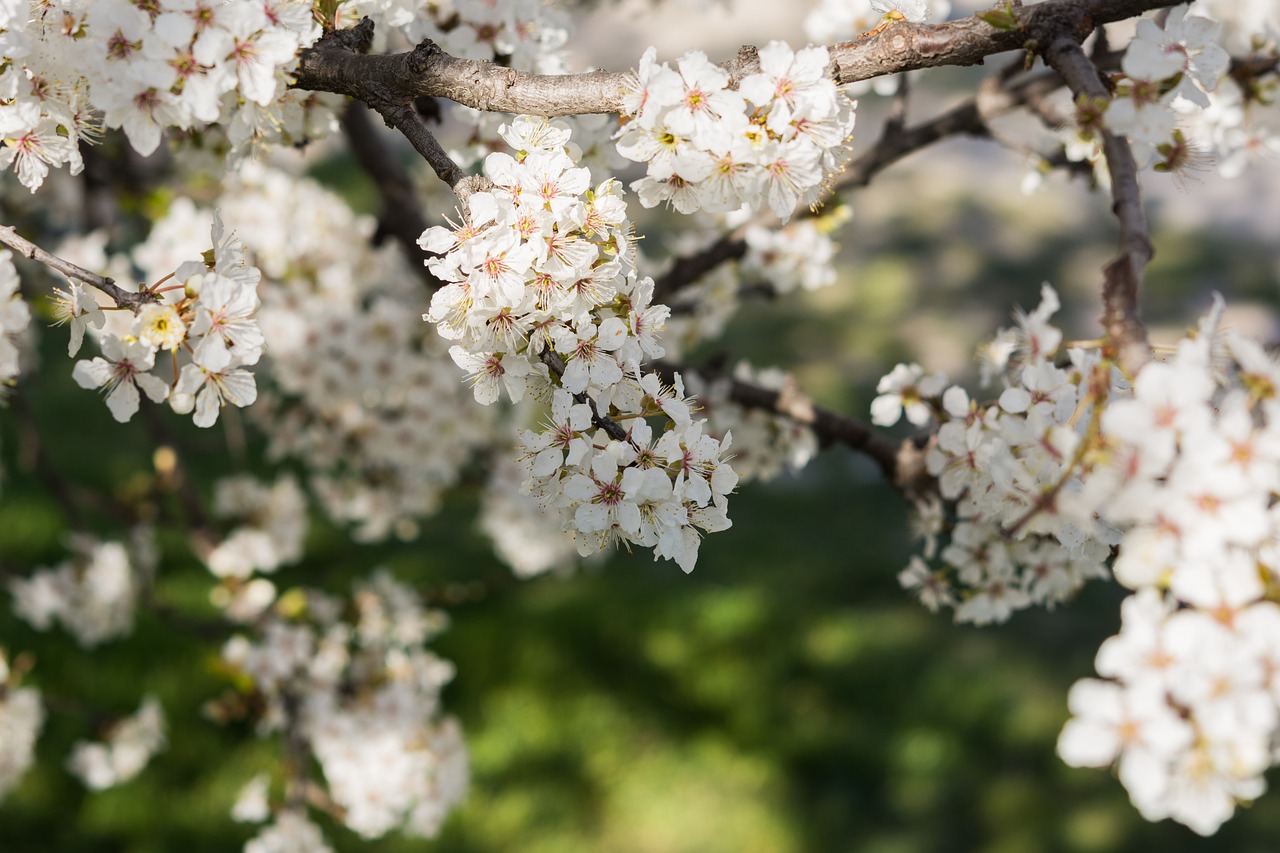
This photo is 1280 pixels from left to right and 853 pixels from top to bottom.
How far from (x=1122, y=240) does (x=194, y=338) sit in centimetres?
115

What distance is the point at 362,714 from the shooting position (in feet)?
9.38

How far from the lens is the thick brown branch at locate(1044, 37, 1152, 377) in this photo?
1.08 m

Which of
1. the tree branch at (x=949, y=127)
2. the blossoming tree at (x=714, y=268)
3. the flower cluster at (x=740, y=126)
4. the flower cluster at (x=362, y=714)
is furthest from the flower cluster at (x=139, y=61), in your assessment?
the flower cluster at (x=362, y=714)

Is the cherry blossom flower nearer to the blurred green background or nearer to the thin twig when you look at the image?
the thin twig

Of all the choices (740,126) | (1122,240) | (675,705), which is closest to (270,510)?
(675,705)

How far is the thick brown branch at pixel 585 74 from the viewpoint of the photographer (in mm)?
1217

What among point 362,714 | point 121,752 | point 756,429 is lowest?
point 121,752

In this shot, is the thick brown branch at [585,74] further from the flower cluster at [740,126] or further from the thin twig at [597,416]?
the thin twig at [597,416]

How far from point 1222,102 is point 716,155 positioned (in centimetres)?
140

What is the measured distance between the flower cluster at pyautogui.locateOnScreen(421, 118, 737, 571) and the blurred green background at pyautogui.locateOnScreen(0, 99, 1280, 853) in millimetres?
1905

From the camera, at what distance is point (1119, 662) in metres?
0.96

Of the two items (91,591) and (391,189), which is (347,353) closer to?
(391,189)

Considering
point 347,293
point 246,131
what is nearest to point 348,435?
point 347,293

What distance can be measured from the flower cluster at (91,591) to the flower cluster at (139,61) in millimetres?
2053
